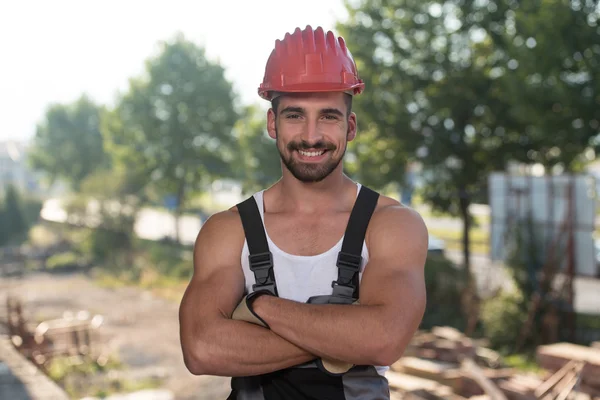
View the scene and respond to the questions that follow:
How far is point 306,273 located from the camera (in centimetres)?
243

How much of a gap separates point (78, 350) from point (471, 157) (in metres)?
11.5

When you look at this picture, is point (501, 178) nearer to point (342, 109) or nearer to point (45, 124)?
point (342, 109)

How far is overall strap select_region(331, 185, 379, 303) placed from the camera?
238cm

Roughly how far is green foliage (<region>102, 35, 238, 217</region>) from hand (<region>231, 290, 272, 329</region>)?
125 feet

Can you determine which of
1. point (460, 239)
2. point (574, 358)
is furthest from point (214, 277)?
point (460, 239)

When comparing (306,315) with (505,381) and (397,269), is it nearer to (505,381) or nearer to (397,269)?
(397,269)

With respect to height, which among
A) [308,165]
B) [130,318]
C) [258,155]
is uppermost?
[258,155]

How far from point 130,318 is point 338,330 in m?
21.1

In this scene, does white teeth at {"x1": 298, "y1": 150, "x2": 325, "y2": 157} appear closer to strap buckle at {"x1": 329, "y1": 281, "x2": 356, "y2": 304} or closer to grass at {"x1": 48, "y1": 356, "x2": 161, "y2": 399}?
strap buckle at {"x1": 329, "y1": 281, "x2": 356, "y2": 304}

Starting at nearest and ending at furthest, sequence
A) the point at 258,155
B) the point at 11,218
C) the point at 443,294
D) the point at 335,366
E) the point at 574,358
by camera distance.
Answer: the point at 335,366, the point at 574,358, the point at 443,294, the point at 258,155, the point at 11,218

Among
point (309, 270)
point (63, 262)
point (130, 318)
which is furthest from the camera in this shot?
point (63, 262)

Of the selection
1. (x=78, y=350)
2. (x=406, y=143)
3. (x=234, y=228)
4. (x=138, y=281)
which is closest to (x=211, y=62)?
(x=138, y=281)

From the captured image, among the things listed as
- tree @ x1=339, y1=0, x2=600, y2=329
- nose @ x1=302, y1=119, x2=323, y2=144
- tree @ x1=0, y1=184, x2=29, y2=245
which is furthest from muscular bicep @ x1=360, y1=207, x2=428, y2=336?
tree @ x1=0, y1=184, x2=29, y2=245

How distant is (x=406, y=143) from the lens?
19438mm
